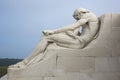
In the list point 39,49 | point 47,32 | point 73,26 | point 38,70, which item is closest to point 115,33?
point 73,26

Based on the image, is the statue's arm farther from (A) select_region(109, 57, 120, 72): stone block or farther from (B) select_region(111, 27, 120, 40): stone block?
(A) select_region(109, 57, 120, 72): stone block

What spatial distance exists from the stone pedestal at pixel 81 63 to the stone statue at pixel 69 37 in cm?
16

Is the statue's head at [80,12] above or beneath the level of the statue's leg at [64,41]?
above

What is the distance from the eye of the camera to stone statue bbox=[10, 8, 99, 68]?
29.9 ft

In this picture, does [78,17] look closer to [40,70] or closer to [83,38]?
[83,38]

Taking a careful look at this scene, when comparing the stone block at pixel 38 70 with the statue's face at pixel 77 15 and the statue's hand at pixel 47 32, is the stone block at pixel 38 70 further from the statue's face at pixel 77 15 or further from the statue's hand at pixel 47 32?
the statue's face at pixel 77 15

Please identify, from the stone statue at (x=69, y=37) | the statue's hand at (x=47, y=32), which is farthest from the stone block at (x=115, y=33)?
the statue's hand at (x=47, y=32)

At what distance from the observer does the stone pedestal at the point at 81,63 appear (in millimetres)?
8969

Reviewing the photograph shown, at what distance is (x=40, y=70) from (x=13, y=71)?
0.71m

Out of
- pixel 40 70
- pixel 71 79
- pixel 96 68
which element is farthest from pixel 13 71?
pixel 96 68

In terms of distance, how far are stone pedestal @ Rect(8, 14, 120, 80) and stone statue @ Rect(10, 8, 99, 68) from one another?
0.51ft

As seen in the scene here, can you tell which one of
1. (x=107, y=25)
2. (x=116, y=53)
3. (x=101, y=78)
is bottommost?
(x=101, y=78)

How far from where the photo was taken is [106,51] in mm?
9125

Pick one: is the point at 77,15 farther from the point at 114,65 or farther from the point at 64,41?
the point at 114,65
